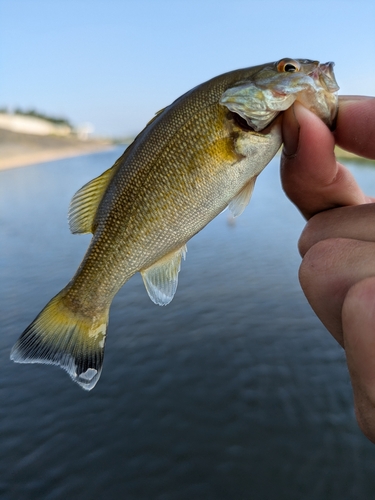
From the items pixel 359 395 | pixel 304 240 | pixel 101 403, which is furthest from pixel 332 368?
pixel 359 395

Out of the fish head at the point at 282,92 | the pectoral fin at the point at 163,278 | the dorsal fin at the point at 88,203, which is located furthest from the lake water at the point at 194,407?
the fish head at the point at 282,92

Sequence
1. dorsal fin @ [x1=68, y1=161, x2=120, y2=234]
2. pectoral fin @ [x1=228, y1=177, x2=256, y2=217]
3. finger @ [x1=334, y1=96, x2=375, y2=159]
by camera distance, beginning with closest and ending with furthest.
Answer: finger @ [x1=334, y1=96, x2=375, y2=159]
pectoral fin @ [x1=228, y1=177, x2=256, y2=217]
dorsal fin @ [x1=68, y1=161, x2=120, y2=234]

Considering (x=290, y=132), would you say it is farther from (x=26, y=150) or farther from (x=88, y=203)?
(x=26, y=150)

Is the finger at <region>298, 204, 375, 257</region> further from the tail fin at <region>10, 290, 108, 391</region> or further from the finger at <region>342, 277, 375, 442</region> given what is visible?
the tail fin at <region>10, 290, 108, 391</region>

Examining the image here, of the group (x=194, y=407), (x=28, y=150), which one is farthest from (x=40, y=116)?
(x=194, y=407)

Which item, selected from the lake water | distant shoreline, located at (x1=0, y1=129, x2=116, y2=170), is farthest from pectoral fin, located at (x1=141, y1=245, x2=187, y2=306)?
distant shoreline, located at (x1=0, y1=129, x2=116, y2=170)

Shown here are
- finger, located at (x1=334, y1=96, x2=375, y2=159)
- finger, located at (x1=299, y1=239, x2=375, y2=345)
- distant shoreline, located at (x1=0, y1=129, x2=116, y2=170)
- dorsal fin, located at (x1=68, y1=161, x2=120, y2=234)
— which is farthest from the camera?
distant shoreline, located at (x1=0, y1=129, x2=116, y2=170)
